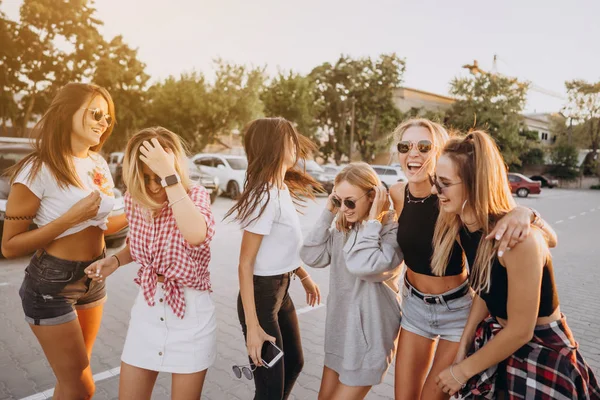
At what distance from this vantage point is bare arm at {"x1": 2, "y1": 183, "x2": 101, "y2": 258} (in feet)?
7.11

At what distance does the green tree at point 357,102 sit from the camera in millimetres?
35438

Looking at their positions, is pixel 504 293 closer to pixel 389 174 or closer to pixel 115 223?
pixel 115 223

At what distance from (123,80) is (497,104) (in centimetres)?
3080

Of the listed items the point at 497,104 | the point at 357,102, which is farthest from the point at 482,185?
the point at 497,104

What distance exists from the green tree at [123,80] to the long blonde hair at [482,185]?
87.0 ft

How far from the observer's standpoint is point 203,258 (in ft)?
6.84

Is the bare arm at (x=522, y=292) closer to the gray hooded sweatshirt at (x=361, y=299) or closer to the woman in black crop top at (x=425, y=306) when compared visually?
the woman in black crop top at (x=425, y=306)

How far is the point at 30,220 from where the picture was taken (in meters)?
2.23

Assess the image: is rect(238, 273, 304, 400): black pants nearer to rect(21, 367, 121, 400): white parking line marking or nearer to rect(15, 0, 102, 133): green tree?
rect(21, 367, 121, 400): white parking line marking

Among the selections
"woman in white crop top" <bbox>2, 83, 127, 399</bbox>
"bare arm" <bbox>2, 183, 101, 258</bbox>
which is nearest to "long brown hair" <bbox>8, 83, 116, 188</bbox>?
"woman in white crop top" <bbox>2, 83, 127, 399</bbox>

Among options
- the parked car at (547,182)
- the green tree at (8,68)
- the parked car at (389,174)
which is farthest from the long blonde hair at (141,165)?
the parked car at (547,182)

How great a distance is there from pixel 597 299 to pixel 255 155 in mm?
6367

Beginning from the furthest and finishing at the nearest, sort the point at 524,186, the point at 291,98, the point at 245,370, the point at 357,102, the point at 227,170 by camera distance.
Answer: the point at 357,102, the point at 291,98, the point at 524,186, the point at 227,170, the point at 245,370

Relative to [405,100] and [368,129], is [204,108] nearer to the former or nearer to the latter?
[368,129]
